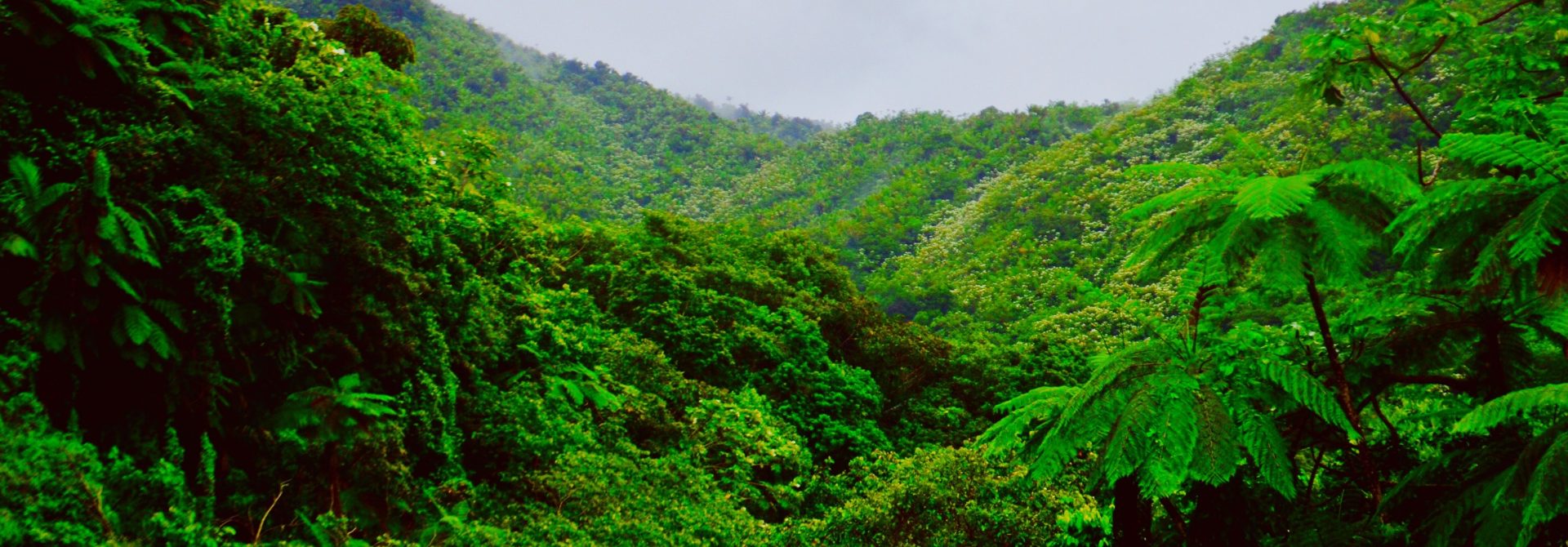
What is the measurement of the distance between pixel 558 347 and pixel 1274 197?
21.6ft

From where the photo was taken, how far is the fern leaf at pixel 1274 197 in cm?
178

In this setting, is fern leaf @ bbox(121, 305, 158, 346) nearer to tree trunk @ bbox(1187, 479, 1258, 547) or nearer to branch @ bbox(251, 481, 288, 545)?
branch @ bbox(251, 481, 288, 545)

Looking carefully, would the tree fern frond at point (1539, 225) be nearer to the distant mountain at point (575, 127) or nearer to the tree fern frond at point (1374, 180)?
the tree fern frond at point (1374, 180)

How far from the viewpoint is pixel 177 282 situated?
404cm

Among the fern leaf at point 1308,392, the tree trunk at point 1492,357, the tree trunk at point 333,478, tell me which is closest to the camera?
the fern leaf at point 1308,392

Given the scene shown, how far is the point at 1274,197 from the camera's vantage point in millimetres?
1858

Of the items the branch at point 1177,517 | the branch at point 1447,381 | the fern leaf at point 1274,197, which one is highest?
the fern leaf at point 1274,197

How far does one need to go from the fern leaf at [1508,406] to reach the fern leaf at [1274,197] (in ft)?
1.74

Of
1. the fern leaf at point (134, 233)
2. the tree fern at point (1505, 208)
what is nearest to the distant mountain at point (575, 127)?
the fern leaf at point (134, 233)

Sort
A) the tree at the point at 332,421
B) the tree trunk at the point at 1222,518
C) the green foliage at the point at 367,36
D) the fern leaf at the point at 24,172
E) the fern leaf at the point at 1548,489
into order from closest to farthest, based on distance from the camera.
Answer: the fern leaf at the point at 1548,489 → the tree trunk at the point at 1222,518 → the fern leaf at the point at 24,172 → the tree at the point at 332,421 → the green foliage at the point at 367,36

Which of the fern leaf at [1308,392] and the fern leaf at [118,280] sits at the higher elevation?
the fern leaf at [1308,392]

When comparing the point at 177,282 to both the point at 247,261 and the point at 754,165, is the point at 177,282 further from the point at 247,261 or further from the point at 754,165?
the point at 754,165

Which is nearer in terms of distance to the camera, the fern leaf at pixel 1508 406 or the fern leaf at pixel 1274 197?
the fern leaf at pixel 1508 406

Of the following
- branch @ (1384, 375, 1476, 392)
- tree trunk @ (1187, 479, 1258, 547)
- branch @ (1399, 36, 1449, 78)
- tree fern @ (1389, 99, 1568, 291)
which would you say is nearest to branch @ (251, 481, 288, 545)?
tree trunk @ (1187, 479, 1258, 547)
